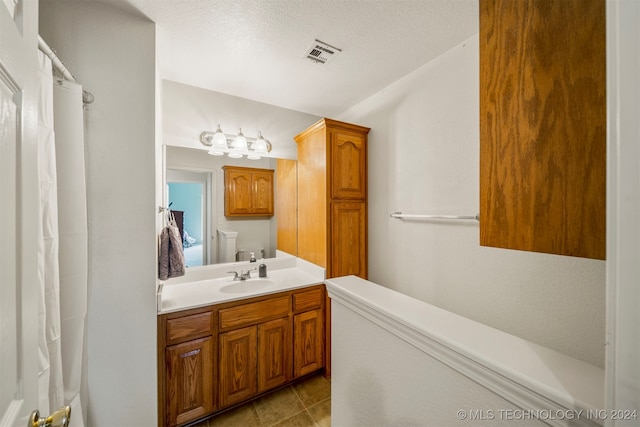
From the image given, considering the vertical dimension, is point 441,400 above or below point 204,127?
below

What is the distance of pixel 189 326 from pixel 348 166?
1672mm

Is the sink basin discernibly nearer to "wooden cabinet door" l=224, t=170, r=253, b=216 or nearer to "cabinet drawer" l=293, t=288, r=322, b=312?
"cabinet drawer" l=293, t=288, r=322, b=312

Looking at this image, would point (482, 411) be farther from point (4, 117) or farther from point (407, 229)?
point (407, 229)

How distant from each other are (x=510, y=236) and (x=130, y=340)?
180 centimetres

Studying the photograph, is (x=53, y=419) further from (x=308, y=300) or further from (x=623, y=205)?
(x=308, y=300)

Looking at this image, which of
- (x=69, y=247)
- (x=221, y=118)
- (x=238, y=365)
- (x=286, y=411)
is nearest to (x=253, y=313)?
(x=238, y=365)

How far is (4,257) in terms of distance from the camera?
17.0 inches

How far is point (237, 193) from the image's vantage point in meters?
2.27

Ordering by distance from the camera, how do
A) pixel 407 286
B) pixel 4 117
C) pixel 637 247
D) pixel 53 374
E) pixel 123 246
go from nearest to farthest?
1. pixel 637 247
2. pixel 4 117
3. pixel 53 374
4. pixel 123 246
5. pixel 407 286

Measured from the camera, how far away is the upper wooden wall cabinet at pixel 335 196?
2.00m

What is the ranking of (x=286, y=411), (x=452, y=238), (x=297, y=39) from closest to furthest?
(x=297, y=39), (x=452, y=238), (x=286, y=411)

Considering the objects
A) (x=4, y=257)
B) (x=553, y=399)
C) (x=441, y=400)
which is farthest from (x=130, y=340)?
(x=553, y=399)

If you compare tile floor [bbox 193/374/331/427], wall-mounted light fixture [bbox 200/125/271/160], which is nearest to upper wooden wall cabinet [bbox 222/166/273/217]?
wall-mounted light fixture [bbox 200/125/271/160]

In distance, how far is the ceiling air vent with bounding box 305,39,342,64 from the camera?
4.96 feet
